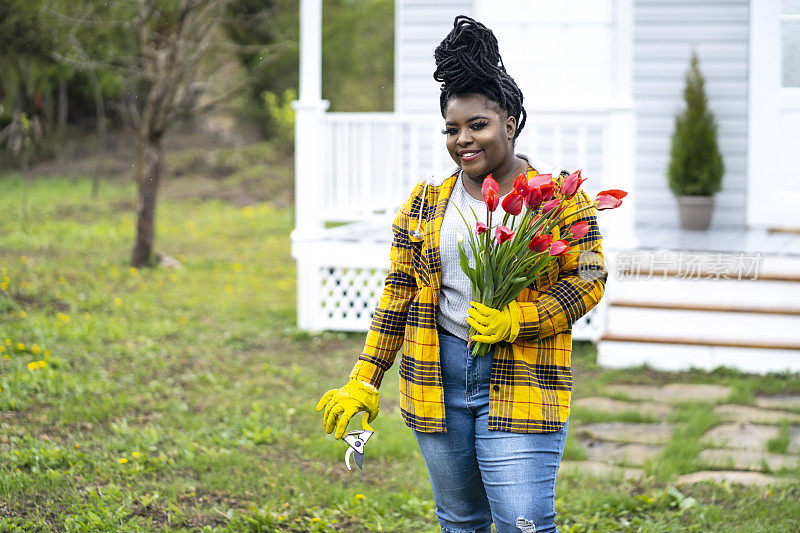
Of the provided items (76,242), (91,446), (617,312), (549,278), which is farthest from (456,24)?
(76,242)

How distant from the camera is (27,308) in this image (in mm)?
7070

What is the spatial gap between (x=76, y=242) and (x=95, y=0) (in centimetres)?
289

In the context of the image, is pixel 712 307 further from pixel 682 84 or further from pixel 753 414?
pixel 682 84

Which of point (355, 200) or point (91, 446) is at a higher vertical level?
point (355, 200)

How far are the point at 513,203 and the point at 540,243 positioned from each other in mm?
119

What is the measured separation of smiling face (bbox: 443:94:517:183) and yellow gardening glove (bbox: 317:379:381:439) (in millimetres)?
637

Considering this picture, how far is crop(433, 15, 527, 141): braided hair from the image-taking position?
2291 mm

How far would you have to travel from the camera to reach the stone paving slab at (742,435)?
4598 mm

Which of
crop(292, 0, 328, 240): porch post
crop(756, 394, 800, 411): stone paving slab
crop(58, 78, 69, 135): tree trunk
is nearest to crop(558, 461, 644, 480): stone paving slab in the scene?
crop(756, 394, 800, 411): stone paving slab

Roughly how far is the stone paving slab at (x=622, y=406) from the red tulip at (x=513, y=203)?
3.27 m

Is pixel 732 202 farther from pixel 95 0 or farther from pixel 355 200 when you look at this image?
pixel 95 0

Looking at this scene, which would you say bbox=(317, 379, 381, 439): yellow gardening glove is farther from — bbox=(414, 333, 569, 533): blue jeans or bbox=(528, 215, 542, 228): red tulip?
bbox=(528, 215, 542, 228): red tulip

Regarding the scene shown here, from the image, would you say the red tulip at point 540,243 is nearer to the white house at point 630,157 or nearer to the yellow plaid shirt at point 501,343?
the yellow plaid shirt at point 501,343

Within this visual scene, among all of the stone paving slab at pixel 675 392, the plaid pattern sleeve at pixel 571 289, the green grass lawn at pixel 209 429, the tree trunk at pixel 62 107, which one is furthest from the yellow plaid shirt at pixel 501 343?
the tree trunk at pixel 62 107
